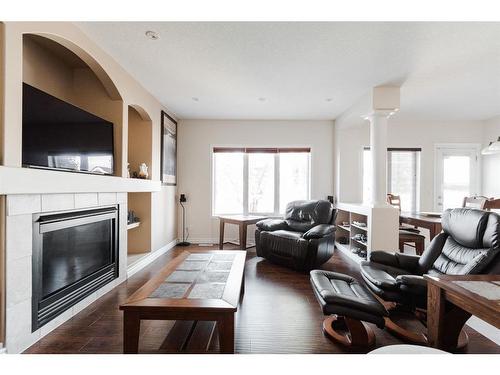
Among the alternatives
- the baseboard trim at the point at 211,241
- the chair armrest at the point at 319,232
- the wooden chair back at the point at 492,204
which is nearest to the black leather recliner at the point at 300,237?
the chair armrest at the point at 319,232

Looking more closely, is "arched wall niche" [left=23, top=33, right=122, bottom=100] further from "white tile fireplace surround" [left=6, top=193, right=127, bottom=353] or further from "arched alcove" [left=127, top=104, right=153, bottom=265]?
"white tile fireplace surround" [left=6, top=193, right=127, bottom=353]

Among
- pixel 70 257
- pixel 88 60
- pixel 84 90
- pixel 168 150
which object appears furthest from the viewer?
pixel 168 150

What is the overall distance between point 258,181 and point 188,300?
3.69 metres

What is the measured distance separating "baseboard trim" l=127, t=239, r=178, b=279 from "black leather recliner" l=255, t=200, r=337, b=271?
163 cm

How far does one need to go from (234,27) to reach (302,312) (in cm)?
255

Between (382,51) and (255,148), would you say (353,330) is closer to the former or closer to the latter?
(382,51)

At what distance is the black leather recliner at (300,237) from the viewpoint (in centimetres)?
330

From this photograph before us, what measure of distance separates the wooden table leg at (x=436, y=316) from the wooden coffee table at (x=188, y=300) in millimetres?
1243

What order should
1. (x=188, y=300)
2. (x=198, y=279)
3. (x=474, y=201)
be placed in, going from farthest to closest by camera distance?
(x=474, y=201) < (x=198, y=279) < (x=188, y=300)

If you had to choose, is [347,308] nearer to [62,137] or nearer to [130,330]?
[130,330]

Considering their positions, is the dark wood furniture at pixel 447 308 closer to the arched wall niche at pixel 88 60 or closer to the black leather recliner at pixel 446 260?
the black leather recliner at pixel 446 260

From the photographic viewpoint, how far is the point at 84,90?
2883 millimetres

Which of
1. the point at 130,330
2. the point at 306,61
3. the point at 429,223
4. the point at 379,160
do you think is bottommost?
the point at 130,330

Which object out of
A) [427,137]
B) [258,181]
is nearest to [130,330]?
[258,181]
